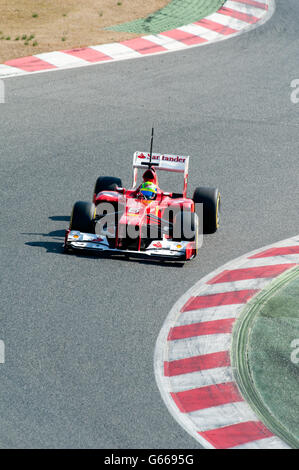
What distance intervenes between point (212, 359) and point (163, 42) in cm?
1446

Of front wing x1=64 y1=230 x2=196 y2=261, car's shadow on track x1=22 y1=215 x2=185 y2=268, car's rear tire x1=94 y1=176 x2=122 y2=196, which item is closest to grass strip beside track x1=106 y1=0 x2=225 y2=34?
car's rear tire x1=94 y1=176 x2=122 y2=196

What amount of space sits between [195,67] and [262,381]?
522 inches

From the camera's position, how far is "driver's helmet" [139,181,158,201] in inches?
483

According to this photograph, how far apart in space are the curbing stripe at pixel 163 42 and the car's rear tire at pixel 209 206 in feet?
26.9

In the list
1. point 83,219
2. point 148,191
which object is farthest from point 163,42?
point 83,219

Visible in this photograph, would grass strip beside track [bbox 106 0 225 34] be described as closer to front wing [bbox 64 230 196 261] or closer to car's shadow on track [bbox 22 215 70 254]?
car's shadow on track [bbox 22 215 70 254]

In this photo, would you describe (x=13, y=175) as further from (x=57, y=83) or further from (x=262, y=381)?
(x=262, y=381)

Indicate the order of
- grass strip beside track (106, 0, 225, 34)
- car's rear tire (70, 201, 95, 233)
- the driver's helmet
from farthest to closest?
grass strip beside track (106, 0, 225, 34) → the driver's helmet → car's rear tire (70, 201, 95, 233)

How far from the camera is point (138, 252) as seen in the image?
11.4m

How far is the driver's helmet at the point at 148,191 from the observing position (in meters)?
12.3

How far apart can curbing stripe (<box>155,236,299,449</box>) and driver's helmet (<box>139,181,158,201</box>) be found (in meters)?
1.63

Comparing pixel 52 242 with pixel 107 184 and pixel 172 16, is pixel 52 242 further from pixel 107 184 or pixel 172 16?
pixel 172 16

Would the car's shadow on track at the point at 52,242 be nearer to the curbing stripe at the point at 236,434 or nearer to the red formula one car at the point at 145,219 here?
the red formula one car at the point at 145,219
